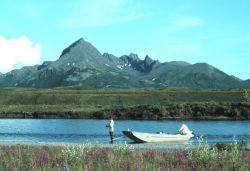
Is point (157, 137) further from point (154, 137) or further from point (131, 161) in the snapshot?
point (131, 161)

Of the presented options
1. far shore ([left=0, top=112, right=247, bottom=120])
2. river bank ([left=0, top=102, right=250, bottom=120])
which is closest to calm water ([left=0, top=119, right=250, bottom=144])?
far shore ([left=0, top=112, right=247, bottom=120])

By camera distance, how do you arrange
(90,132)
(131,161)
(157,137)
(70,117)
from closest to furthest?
1. (131,161)
2. (157,137)
3. (90,132)
4. (70,117)

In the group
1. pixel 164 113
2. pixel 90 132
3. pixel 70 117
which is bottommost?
pixel 90 132

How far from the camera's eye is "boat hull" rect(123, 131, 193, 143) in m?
→ 62.4

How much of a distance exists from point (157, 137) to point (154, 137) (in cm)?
35

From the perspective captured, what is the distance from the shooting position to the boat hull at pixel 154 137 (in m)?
62.4

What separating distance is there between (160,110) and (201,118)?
443 inches

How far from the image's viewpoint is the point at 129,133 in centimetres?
6228

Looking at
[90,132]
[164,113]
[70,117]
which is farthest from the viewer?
[70,117]

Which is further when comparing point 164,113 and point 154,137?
point 164,113

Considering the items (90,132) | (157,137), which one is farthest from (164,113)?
(157,137)

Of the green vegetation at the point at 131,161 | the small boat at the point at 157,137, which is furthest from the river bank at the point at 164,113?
the green vegetation at the point at 131,161

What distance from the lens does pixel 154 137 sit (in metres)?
63.4

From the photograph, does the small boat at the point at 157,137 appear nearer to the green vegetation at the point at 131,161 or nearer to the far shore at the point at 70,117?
the green vegetation at the point at 131,161
